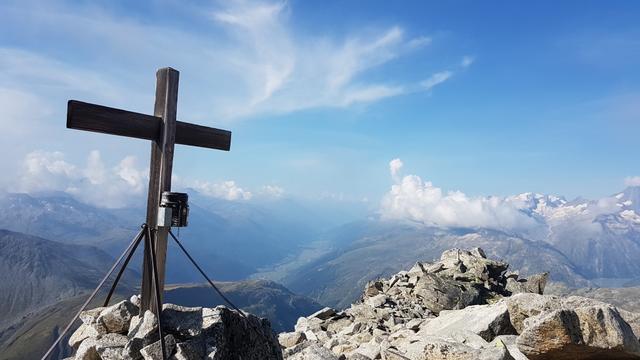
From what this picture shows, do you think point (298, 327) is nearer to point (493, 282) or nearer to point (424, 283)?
point (424, 283)

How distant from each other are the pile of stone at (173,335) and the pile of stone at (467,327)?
221 cm

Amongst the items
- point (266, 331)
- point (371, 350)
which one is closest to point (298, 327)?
point (371, 350)

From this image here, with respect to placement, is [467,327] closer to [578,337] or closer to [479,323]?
[479,323]

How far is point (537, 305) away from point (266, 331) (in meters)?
9.44

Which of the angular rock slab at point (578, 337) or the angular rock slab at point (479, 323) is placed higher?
the angular rock slab at point (578, 337)

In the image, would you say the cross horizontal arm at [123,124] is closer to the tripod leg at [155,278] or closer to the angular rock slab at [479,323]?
the tripod leg at [155,278]

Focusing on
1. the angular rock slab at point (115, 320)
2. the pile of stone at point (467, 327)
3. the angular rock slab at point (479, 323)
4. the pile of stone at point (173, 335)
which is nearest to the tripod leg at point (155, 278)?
the pile of stone at point (173, 335)

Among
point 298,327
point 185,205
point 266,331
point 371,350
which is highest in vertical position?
point 185,205

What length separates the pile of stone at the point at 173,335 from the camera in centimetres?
984

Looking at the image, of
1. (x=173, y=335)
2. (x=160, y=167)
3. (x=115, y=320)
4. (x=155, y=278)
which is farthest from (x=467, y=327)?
(x=160, y=167)

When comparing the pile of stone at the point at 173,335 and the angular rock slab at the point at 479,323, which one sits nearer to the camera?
the pile of stone at the point at 173,335

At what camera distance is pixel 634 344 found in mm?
12250

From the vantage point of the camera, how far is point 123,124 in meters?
10.9

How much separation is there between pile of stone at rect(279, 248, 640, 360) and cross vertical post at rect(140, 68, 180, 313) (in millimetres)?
5168
